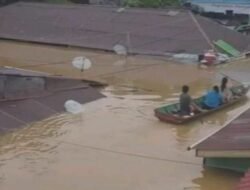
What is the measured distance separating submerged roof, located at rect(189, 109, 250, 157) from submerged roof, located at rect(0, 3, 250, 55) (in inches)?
576

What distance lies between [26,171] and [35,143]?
6.30 feet

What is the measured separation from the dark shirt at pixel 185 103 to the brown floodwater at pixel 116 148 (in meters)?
0.37

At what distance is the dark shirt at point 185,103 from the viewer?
15.4 m

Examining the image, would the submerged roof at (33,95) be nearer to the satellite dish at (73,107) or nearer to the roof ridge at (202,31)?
the satellite dish at (73,107)

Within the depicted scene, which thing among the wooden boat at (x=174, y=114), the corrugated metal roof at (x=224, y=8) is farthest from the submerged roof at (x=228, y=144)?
the corrugated metal roof at (x=224, y=8)

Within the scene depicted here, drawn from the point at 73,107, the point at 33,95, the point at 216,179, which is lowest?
the point at 216,179

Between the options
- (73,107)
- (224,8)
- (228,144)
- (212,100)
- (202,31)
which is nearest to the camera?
(228,144)

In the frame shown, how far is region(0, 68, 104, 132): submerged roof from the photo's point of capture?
15344 mm

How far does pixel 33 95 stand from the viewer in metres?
16.8

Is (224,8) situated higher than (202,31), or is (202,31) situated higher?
(224,8)

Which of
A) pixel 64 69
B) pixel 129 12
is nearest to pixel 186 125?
pixel 64 69

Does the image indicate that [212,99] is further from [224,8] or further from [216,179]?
[224,8]

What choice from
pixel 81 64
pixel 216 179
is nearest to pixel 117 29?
pixel 81 64

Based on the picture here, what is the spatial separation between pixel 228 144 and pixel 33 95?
7171 mm
